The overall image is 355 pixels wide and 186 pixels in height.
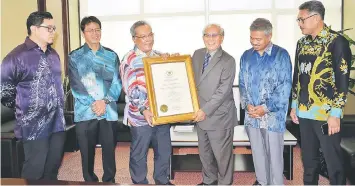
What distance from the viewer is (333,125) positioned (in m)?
2.55

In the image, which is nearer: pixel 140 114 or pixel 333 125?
pixel 333 125

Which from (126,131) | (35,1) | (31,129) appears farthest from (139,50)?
(35,1)

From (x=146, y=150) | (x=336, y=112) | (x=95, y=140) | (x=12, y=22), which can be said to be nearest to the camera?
(x=336, y=112)

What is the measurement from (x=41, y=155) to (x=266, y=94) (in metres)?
1.73

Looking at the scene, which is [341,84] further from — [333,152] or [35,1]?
[35,1]

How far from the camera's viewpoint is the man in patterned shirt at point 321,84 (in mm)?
2523

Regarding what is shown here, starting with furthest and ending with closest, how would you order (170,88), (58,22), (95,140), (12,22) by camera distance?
1. (58,22)
2. (12,22)
3. (95,140)
4. (170,88)

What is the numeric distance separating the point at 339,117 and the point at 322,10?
29.8 inches

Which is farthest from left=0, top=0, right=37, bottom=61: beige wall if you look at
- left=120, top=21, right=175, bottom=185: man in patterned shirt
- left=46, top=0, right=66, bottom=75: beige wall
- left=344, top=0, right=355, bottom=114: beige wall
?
left=344, top=0, right=355, bottom=114: beige wall

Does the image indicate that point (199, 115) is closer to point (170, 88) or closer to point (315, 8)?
point (170, 88)

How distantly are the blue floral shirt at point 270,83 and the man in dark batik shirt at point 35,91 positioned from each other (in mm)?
1471

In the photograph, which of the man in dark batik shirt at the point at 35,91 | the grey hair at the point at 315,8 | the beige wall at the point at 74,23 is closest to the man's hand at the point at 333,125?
the grey hair at the point at 315,8

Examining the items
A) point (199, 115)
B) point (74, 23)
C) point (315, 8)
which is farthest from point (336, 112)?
point (74, 23)

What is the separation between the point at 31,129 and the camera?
8.68 ft
